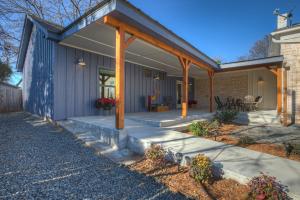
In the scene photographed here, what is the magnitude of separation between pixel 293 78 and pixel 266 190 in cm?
722

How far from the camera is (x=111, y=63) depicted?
311 inches

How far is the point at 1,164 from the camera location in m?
3.02

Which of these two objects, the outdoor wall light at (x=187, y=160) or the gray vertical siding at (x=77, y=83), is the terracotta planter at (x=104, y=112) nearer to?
the gray vertical siding at (x=77, y=83)

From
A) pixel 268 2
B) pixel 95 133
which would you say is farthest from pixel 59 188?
pixel 268 2

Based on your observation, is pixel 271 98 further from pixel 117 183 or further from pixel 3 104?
pixel 3 104

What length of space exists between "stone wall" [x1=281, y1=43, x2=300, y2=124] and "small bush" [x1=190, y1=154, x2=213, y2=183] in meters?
6.78

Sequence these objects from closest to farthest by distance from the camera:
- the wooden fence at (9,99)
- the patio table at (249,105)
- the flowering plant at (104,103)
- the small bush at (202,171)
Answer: the small bush at (202,171) < the flowering plant at (104,103) < the patio table at (249,105) < the wooden fence at (9,99)

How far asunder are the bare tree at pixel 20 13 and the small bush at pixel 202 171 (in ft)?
42.2

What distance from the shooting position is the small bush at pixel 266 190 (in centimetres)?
193

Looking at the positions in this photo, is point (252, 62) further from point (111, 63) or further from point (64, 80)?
point (64, 80)

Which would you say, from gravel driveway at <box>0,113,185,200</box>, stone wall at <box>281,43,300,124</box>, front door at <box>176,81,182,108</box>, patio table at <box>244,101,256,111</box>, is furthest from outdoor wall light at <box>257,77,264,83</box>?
gravel driveway at <box>0,113,185,200</box>

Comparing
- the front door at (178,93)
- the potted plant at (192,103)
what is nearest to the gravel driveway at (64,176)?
the front door at (178,93)

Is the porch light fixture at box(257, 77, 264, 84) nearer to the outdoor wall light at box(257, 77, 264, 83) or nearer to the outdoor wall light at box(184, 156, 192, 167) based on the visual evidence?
the outdoor wall light at box(257, 77, 264, 83)

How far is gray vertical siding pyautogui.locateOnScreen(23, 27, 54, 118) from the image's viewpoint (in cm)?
633
